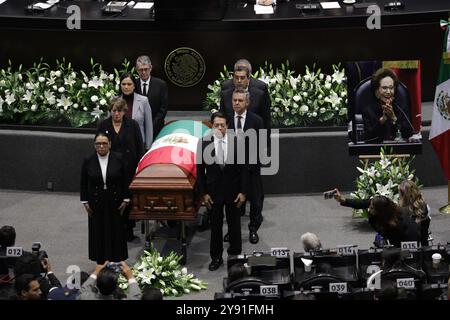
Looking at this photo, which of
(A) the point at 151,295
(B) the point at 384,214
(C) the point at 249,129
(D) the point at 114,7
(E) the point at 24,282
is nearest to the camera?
(A) the point at 151,295

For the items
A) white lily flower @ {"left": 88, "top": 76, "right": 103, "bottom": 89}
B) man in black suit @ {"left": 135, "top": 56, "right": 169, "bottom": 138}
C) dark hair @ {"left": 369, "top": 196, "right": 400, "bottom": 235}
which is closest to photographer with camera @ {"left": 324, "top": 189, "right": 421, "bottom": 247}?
dark hair @ {"left": 369, "top": 196, "right": 400, "bottom": 235}

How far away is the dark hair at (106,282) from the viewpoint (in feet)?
34.3

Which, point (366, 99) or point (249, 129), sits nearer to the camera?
point (249, 129)

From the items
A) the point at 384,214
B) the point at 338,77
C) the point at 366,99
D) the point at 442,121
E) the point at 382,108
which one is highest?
the point at 338,77

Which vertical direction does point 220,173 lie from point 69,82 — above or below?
below

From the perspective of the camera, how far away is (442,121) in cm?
1489

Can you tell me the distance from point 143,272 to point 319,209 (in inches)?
129

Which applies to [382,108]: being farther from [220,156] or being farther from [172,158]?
[172,158]

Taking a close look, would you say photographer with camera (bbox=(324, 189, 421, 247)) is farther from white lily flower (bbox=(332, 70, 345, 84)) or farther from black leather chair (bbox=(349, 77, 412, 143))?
white lily flower (bbox=(332, 70, 345, 84))

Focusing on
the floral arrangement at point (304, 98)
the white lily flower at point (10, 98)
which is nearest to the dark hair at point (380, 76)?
the floral arrangement at point (304, 98)

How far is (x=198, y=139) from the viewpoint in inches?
547

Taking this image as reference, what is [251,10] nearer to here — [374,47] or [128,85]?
[374,47]

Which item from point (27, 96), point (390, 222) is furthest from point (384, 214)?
point (27, 96)

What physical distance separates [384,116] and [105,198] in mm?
3513
